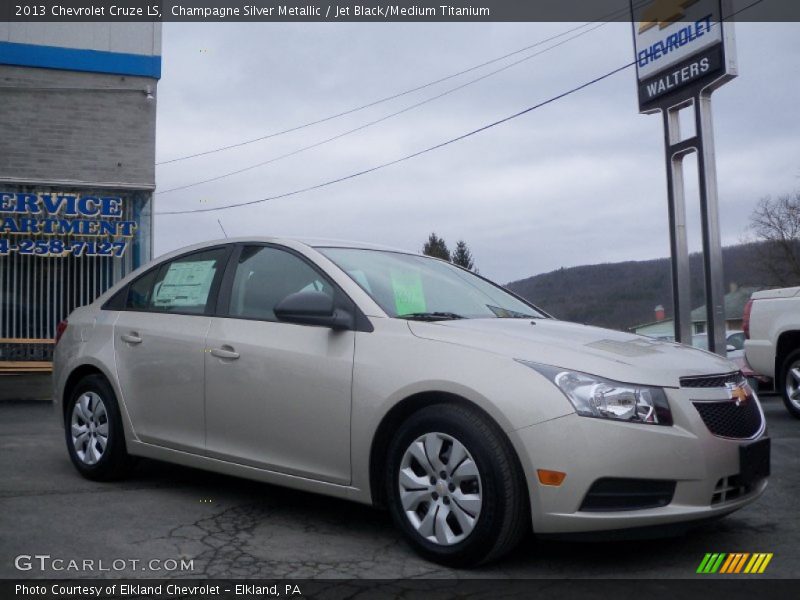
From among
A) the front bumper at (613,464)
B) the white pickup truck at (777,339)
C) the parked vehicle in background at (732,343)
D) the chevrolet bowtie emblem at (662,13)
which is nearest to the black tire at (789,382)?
the white pickup truck at (777,339)

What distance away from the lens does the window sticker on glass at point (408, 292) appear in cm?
446

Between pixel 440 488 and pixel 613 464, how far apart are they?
0.77 metres

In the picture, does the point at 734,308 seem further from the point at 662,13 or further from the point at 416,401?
the point at 416,401

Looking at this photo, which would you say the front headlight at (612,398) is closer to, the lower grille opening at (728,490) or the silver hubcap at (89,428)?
the lower grille opening at (728,490)

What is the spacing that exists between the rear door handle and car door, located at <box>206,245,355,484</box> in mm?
679

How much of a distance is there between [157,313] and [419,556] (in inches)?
97.7

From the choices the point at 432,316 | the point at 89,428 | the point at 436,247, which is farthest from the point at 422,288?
the point at 436,247

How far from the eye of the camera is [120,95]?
1464 centimetres

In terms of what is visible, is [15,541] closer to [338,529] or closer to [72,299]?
[338,529]

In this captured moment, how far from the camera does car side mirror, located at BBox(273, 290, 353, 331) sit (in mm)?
4176

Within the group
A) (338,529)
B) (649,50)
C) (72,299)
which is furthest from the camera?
(649,50)

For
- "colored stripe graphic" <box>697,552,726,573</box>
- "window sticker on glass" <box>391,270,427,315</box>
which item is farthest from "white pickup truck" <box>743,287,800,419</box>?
"window sticker on glass" <box>391,270,427,315</box>

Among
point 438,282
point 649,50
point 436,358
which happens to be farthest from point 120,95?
point 436,358

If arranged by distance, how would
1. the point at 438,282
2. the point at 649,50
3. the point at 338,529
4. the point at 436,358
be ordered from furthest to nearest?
the point at 649,50, the point at 438,282, the point at 338,529, the point at 436,358
